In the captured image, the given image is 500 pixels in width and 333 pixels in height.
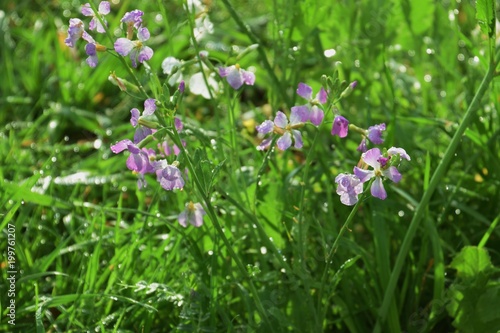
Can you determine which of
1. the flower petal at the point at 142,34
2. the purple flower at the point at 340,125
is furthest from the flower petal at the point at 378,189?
the flower petal at the point at 142,34

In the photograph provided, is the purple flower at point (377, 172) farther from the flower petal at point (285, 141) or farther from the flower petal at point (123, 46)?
the flower petal at point (123, 46)

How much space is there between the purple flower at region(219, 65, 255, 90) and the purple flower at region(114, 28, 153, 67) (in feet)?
0.69

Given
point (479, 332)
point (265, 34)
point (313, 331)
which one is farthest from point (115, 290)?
point (265, 34)

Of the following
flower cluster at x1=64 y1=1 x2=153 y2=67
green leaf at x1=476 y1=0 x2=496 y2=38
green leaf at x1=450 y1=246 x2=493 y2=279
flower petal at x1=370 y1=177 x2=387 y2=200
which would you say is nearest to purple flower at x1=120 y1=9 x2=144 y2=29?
flower cluster at x1=64 y1=1 x2=153 y2=67

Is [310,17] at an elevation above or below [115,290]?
above

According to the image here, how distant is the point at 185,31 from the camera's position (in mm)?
2873

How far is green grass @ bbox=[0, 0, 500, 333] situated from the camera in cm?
157

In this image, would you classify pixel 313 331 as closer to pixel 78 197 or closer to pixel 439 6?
pixel 78 197

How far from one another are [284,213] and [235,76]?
30 centimetres

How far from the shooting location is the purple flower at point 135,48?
1365mm

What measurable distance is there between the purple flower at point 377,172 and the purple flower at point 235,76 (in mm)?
352

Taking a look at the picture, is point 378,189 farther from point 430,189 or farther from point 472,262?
point 472,262

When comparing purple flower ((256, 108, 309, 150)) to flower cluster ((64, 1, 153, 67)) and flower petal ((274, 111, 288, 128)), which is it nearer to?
flower petal ((274, 111, 288, 128))

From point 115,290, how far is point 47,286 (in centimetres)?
20
